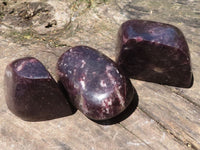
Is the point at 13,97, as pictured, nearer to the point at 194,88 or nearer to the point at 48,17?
the point at 48,17

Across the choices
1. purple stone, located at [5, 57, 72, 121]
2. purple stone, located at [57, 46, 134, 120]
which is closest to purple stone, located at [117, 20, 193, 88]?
purple stone, located at [57, 46, 134, 120]

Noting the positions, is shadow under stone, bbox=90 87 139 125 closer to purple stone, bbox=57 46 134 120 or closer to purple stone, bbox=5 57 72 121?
purple stone, bbox=57 46 134 120

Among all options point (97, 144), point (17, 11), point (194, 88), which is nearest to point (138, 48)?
point (194, 88)

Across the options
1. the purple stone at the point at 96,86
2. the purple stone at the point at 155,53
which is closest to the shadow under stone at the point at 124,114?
the purple stone at the point at 96,86

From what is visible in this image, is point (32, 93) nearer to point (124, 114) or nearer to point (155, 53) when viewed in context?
point (124, 114)

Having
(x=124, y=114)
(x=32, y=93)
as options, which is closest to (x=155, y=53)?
(x=124, y=114)
